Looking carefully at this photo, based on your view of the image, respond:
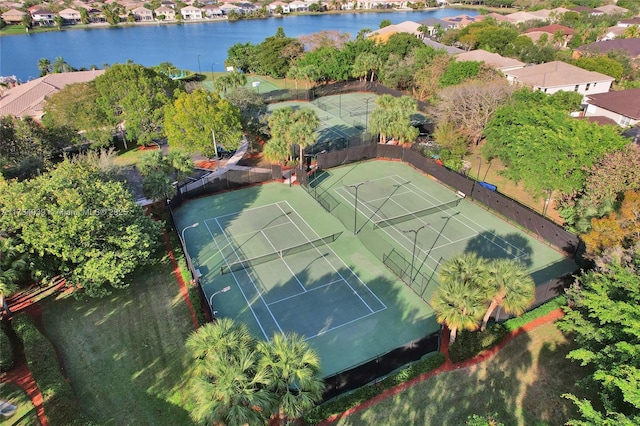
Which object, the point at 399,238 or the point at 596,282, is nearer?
the point at 596,282

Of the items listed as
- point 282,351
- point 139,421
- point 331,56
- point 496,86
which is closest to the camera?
point 282,351

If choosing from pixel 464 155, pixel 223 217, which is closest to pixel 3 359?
pixel 223 217

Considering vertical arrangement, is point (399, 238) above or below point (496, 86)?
below

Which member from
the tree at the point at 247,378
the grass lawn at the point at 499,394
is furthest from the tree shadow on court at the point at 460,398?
the tree at the point at 247,378

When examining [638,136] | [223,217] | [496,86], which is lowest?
[223,217]

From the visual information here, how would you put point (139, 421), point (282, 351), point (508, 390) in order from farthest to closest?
point (508, 390), point (139, 421), point (282, 351)

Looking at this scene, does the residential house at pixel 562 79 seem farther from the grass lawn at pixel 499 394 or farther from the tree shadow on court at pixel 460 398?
the tree shadow on court at pixel 460 398

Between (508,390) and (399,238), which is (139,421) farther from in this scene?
(399,238)
